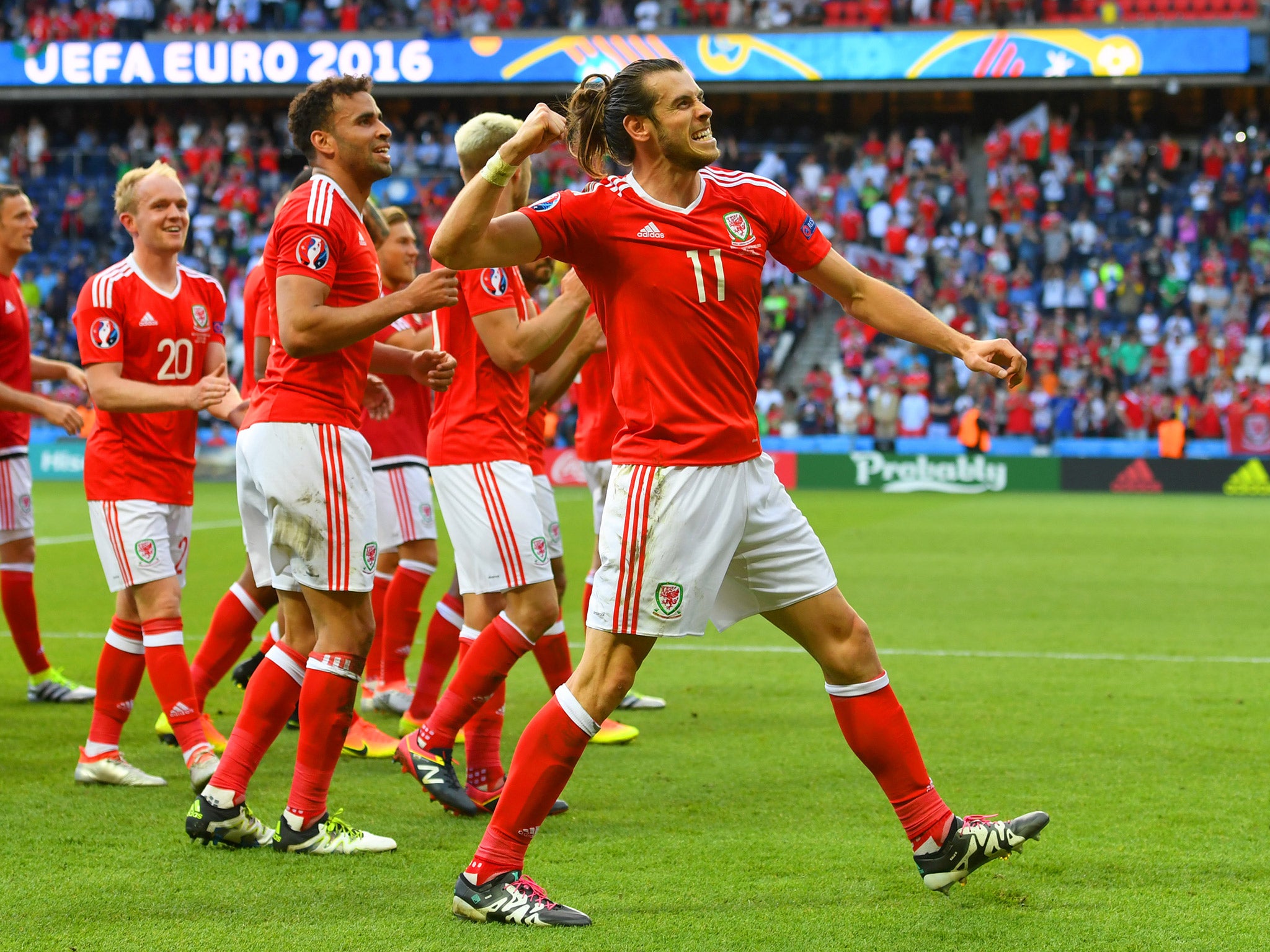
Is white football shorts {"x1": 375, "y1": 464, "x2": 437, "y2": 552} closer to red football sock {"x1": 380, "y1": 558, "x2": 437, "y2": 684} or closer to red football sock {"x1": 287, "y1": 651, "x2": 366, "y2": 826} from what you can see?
red football sock {"x1": 380, "y1": 558, "x2": 437, "y2": 684}

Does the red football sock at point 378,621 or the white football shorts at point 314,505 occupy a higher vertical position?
the white football shorts at point 314,505

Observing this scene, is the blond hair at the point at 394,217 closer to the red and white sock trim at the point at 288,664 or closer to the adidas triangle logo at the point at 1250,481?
the red and white sock trim at the point at 288,664

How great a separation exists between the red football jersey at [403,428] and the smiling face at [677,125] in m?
3.41

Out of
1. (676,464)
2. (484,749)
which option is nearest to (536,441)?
(484,749)

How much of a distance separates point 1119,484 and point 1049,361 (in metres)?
3.62

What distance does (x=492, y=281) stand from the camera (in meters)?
4.97

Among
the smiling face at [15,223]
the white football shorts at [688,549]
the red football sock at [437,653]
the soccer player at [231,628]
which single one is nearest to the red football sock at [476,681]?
the red football sock at [437,653]

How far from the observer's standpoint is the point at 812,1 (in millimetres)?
33344

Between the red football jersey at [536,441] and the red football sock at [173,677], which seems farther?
the red football jersey at [536,441]

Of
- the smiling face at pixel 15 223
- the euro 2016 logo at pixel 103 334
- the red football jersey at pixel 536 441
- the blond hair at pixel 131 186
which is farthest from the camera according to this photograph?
the smiling face at pixel 15 223

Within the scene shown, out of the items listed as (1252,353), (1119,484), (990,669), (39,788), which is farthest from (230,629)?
(1252,353)

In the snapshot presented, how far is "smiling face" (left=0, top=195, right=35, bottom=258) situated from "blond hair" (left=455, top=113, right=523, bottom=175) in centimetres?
299

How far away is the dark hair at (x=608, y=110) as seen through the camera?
3898 mm

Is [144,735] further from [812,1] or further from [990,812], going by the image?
[812,1]
